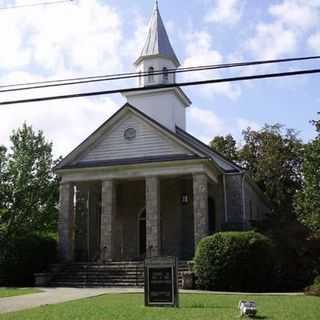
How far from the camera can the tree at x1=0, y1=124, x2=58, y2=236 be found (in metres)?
38.0

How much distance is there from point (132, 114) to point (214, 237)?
9.78 meters

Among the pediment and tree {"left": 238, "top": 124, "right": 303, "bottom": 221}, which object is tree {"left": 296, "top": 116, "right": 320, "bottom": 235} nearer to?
the pediment

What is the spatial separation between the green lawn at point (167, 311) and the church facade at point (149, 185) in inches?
447

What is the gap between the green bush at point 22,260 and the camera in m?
26.8

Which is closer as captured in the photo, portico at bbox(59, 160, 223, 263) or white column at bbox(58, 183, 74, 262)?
portico at bbox(59, 160, 223, 263)

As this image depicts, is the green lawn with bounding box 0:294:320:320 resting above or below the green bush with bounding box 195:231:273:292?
below

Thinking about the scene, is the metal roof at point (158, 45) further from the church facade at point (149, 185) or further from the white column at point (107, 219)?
the white column at point (107, 219)

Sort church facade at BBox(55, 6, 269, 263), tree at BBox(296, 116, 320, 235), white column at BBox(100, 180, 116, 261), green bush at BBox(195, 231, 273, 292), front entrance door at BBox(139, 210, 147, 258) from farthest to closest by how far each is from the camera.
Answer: front entrance door at BBox(139, 210, 147, 258)
church facade at BBox(55, 6, 269, 263)
white column at BBox(100, 180, 116, 261)
tree at BBox(296, 116, 320, 235)
green bush at BBox(195, 231, 273, 292)

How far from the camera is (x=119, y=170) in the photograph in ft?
95.0

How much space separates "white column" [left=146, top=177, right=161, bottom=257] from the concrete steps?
1188 mm

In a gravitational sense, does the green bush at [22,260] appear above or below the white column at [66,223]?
below

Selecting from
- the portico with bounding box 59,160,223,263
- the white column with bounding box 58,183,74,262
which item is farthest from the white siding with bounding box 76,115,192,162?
the white column with bounding box 58,183,74,262

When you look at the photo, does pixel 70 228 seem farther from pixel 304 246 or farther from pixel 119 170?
pixel 304 246

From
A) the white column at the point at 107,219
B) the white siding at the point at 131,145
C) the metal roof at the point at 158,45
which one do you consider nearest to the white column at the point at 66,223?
the white column at the point at 107,219
